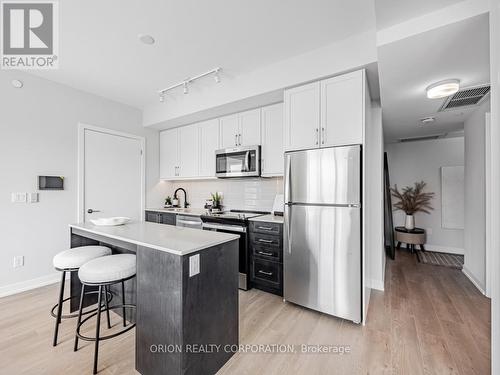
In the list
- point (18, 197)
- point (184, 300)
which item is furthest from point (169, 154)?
point (184, 300)

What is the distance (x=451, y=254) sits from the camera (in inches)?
177

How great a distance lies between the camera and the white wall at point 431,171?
4.56m

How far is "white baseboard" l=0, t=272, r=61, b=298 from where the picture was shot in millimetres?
2715

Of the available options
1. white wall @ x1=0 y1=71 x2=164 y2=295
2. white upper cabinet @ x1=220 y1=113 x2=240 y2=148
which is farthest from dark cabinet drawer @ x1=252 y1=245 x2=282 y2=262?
white wall @ x1=0 y1=71 x2=164 y2=295

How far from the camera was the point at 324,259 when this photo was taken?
2301 mm

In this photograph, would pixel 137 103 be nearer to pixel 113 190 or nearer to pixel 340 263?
pixel 113 190

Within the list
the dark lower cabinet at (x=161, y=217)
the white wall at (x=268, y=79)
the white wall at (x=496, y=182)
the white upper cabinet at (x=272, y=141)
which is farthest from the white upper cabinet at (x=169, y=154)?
the white wall at (x=496, y=182)

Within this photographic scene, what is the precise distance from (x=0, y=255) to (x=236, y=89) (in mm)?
3495

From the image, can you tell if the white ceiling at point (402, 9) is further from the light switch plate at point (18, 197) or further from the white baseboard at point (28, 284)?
the white baseboard at point (28, 284)

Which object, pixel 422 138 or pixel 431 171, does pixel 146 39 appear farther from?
pixel 431 171

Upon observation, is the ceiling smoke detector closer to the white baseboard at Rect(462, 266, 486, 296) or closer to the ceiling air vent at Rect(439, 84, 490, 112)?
the ceiling air vent at Rect(439, 84, 490, 112)

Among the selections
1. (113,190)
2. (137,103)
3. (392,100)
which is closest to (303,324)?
(392,100)

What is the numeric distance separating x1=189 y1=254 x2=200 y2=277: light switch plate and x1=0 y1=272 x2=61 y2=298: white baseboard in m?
2.94

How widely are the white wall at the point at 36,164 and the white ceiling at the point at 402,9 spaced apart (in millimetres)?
3870
